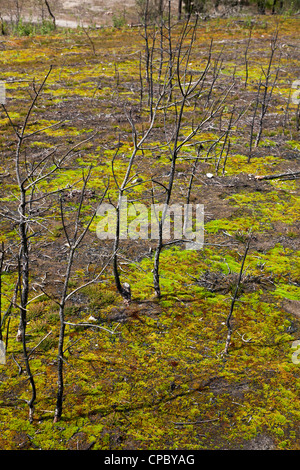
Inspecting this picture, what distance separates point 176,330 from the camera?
17.6ft

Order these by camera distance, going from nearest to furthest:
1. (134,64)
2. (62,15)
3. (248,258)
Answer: (248,258) → (134,64) → (62,15)

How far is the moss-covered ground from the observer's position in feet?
13.4

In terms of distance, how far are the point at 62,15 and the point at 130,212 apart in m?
40.7

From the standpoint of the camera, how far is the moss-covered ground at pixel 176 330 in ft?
→ 13.4

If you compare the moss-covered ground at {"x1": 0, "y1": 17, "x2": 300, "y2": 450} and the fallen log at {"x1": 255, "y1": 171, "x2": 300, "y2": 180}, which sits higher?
the fallen log at {"x1": 255, "y1": 171, "x2": 300, "y2": 180}

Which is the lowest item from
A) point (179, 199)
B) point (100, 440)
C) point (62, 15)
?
point (100, 440)

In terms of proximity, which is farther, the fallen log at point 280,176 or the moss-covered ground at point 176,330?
the fallen log at point 280,176

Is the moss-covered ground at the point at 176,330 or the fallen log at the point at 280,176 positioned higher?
the fallen log at the point at 280,176

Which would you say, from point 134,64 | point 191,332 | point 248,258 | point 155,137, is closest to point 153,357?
point 191,332

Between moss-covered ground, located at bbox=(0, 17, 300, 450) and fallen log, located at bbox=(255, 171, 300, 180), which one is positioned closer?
moss-covered ground, located at bbox=(0, 17, 300, 450)

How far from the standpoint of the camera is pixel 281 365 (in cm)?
487
